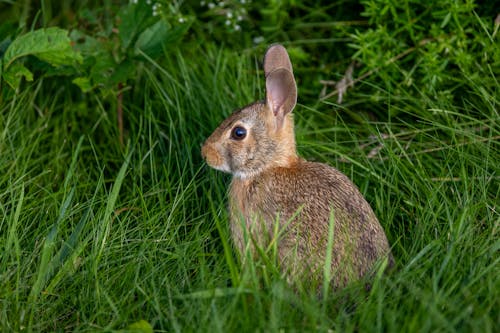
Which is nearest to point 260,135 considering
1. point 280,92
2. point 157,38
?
point 280,92

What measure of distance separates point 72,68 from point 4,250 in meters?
1.35

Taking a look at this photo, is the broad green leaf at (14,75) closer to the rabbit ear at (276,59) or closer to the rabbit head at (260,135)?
the rabbit head at (260,135)

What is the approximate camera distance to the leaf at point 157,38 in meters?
4.18

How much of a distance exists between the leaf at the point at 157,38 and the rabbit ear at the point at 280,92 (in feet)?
2.89

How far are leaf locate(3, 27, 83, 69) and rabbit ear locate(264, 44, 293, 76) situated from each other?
1049mm

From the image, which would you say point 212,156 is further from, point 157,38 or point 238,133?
point 157,38

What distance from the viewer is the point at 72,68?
4184 mm

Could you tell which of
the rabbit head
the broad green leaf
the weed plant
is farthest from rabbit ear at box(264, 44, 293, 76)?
the broad green leaf

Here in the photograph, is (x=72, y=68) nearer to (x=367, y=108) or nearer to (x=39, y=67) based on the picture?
(x=39, y=67)

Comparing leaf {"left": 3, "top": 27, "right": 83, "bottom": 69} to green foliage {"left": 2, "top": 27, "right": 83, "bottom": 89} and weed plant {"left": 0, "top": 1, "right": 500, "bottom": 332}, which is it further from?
weed plant {"left": 0, "top": 1, "right": 500, "bottom": 332}

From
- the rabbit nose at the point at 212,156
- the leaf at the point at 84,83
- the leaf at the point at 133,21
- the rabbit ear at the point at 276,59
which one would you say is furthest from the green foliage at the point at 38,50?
the rabbit ear at the point at 276,59

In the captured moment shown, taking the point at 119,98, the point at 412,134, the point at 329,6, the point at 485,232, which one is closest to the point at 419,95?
the point at 412,134

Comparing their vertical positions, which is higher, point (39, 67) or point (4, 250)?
point (39, 67)

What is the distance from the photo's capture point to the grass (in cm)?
268
